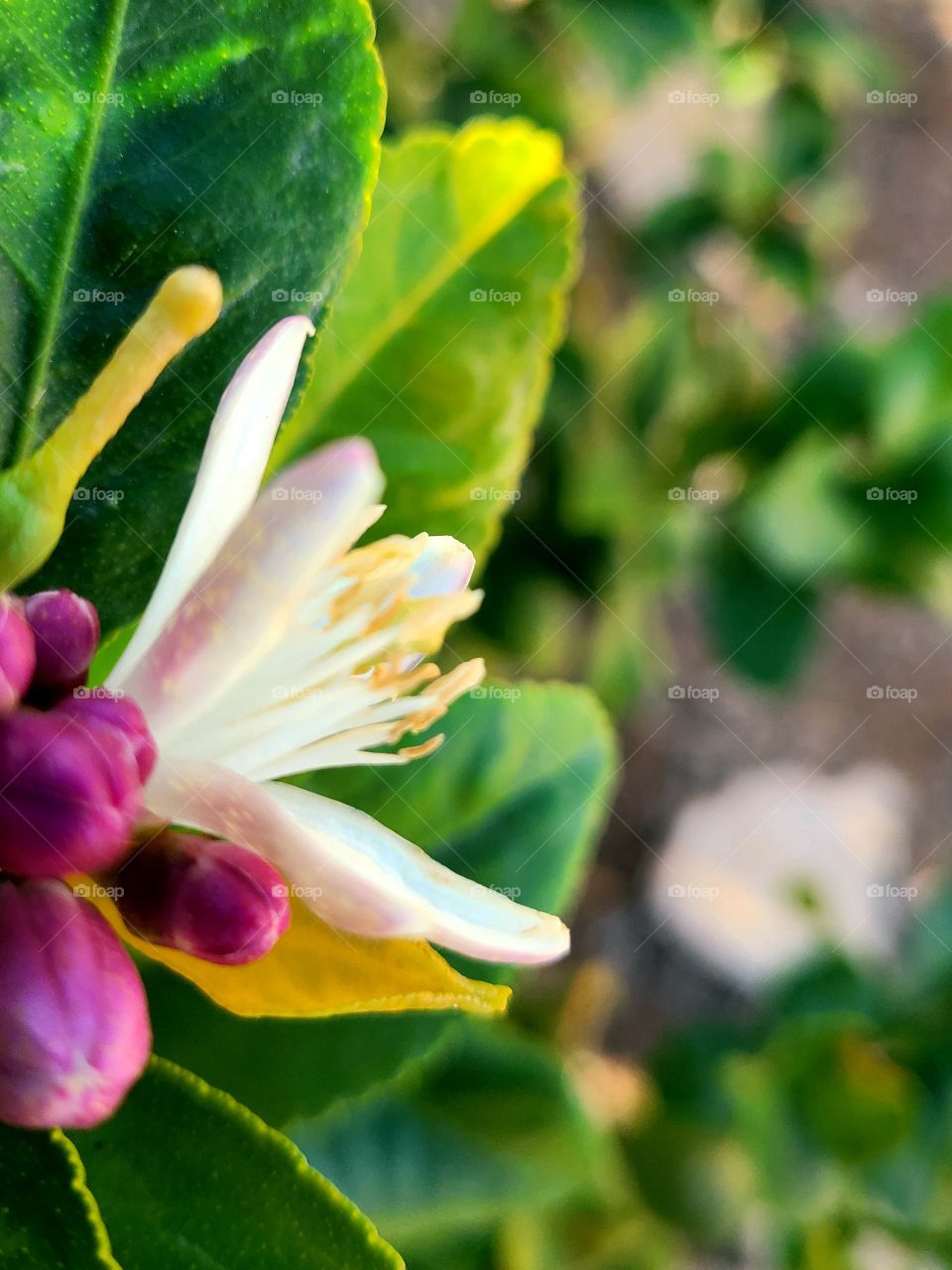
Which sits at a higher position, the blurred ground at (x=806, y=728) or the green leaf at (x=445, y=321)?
the green leaf at (x=445, y=321)

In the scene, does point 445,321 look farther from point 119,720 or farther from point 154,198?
point 119,720

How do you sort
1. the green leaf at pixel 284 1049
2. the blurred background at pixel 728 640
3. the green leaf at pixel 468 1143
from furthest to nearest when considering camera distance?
the blurred background at pixel 728 640, the green leaf at pixel 468 1143, the green leaf at pixel 284 1049

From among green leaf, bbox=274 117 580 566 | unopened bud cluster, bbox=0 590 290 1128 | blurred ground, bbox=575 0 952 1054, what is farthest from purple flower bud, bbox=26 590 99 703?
blurred ground, bbox=575 0 952 1054

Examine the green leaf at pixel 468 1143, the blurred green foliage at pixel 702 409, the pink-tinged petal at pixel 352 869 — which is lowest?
the green leaf at pixel 468 1143

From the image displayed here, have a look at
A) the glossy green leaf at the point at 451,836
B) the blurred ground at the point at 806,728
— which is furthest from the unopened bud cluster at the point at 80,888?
the blurred ground at the point at 806,728

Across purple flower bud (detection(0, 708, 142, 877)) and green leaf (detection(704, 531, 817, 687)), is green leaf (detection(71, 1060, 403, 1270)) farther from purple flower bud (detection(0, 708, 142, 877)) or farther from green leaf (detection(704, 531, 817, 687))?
green leaf (detection(704, 531, 817, 687))

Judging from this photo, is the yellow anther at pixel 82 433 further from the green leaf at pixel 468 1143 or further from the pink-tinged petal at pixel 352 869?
the green leaf at pixel 468 1143

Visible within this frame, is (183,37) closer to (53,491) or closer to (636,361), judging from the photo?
(53,491)

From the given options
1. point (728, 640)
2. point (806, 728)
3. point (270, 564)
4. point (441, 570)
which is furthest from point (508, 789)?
point (806, 728)

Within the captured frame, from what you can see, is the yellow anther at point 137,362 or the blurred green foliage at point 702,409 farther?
the blurred green foliage at point 702,409
